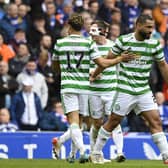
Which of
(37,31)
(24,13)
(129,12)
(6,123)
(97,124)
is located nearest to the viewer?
(97,124)

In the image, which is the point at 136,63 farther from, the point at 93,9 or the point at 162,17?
the point at 162,17

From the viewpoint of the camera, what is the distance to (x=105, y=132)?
16.1 m

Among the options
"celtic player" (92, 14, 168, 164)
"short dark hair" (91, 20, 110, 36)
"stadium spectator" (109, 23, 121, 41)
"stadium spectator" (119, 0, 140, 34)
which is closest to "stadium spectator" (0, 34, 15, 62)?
"stadium spectator" (109, 23, 121, 41)

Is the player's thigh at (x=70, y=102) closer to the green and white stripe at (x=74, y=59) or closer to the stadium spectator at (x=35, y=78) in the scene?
the green and white stripe at (x=74, y=59)

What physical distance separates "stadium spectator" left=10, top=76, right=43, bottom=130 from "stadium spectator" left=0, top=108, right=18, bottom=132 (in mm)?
261

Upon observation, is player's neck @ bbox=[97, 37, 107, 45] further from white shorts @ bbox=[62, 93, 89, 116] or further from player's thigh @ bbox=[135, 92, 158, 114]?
player's thigh @ bbox=[135, 92, 158, 114]

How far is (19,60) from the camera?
23.1m

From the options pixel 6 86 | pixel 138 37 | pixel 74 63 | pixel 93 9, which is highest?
pixel 138 37

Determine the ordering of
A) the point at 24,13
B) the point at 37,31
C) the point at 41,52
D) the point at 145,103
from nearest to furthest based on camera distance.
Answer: the point at 145,103
the point at 41,52
the point at 24,13
the point at 37,31

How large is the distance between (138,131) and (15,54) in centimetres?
370

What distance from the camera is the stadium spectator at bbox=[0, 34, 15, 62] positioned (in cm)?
2306

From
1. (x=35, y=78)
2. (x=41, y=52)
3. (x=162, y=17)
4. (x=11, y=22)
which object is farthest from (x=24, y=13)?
(x=162, y=17)

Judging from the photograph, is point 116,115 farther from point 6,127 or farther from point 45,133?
point 6,127

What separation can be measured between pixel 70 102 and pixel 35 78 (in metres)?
6.93
